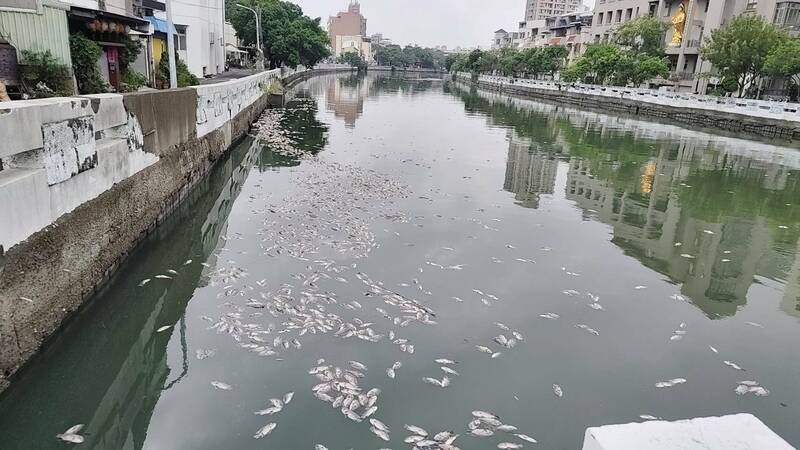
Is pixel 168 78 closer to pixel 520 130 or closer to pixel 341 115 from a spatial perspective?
pixel 341 115

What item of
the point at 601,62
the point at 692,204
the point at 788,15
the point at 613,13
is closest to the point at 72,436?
the point at 692,204

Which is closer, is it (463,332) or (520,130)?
(463,332)


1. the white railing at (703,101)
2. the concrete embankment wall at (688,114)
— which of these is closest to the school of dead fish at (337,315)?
the concrete embankment wall at (688,114)

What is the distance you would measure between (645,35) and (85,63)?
49708 millimetres

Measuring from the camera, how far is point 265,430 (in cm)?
468

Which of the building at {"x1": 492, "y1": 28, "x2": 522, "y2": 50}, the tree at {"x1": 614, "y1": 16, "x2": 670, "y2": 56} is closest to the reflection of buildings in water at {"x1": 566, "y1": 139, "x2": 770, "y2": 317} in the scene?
the tree at {"x1": 614, "y1": 16, "x2": 670, "y2": 56}

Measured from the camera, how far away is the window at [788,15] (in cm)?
3950

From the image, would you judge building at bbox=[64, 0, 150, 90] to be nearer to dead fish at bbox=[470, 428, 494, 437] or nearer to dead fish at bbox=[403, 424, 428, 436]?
dead fish at bbox=[403, 424, 428, 436]

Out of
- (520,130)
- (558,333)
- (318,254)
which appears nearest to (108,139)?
(318,254)

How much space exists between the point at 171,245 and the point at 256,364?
15.3 ft

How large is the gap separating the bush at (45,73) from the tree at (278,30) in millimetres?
45260

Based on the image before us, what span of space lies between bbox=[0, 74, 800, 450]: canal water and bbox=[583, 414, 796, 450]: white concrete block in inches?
105

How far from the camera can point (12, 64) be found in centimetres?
1017

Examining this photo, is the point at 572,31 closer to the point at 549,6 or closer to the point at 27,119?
the point at 27,119
